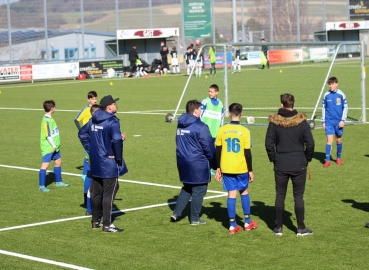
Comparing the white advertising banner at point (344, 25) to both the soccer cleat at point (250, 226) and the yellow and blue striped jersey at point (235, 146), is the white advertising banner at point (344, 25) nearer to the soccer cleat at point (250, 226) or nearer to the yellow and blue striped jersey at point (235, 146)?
the soccer cleat at point (250, 226)

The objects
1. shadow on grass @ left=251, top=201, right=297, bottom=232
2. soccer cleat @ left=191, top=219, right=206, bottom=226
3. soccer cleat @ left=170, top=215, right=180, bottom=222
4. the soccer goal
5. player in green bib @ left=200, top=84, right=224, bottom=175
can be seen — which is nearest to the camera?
shadow on grass @ left=251, top=201, right=297, bottom=232

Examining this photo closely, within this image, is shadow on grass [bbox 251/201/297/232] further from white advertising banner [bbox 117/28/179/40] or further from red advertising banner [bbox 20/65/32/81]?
white advertising banner [bbox 117/28/179/40]

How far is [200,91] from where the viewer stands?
38219 mm

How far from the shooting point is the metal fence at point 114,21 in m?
59.3

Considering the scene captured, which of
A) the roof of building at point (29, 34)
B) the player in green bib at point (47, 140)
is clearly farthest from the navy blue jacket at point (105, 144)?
the roof of building at point (29, 34)

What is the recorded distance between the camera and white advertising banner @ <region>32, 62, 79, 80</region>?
51.0 m

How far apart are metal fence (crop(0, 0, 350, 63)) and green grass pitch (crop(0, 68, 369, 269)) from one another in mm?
32559

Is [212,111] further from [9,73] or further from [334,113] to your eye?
[9,73]

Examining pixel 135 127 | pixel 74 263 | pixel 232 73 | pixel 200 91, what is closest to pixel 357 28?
pixel 232 73

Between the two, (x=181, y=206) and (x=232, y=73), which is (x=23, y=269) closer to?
(x=181, y=206)

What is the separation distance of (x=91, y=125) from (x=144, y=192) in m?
3.60

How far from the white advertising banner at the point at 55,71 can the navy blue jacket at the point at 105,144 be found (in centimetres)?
4061

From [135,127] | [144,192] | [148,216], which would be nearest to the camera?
[148,216]

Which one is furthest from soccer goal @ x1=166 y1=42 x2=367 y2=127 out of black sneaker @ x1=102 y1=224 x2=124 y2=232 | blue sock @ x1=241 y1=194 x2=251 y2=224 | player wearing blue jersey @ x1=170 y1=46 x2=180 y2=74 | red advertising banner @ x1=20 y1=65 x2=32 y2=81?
black sneaker @ x1=102 y1=224 x2=124 y2=232
